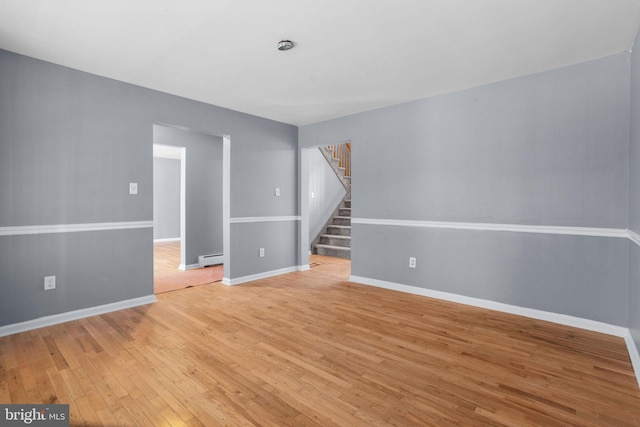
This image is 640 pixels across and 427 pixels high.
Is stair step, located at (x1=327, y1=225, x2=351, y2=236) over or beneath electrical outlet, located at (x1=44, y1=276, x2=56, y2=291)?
over

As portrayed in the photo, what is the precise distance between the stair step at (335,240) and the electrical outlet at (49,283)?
4710 millimetres

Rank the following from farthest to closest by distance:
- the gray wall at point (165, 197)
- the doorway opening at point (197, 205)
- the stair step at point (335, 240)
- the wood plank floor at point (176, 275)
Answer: the gray wall at point (165, 197)
the stair step at point (335, 240)
the doorway opening at point (197, 205)
the wood plank floor at point (176, 275)

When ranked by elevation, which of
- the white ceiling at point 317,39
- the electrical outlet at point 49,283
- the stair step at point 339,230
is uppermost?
the white ceiling at point 317,39

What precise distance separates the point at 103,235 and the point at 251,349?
6.78 feet

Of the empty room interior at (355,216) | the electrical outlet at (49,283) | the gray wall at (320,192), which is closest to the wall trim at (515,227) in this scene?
the empty room interior at (355,216)

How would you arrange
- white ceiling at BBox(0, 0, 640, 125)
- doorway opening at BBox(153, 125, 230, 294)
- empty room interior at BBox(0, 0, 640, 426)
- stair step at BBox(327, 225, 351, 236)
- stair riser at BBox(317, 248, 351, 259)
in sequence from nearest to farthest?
empty room interior at BBox(0, 0, 640, 426)
white ceiling at BBox(0, 0, 640, 125)
doorway opening at BBox(153, 125, 230, 294)
stair riser at BBox(317, 248, 351, 259)
stair step at BBox(327, 225, 351, 236)

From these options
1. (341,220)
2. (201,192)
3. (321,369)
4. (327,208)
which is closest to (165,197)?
(201,192)

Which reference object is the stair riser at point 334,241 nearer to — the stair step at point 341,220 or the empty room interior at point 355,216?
the stair step at point 341,220

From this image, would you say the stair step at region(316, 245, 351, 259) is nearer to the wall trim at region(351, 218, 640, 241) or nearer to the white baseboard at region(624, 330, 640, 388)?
the wall trim at region(351, 218, 640, 241)

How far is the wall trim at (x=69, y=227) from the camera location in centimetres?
272

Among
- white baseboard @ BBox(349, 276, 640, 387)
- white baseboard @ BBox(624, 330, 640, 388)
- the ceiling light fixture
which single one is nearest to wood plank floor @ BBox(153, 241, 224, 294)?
white baseboard @ BBox(349, 276, 640, 387)

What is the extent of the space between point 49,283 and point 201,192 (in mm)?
2921

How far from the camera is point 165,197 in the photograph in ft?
29.9

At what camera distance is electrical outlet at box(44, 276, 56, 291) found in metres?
2.88
